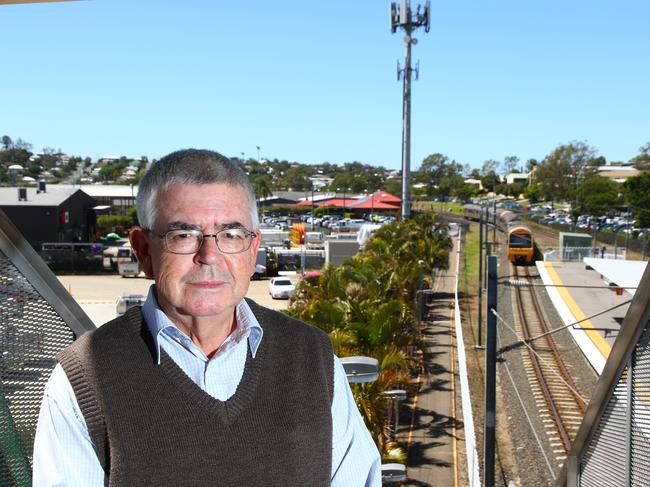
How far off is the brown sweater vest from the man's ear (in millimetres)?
133

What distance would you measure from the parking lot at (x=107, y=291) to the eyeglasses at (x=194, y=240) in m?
23.0

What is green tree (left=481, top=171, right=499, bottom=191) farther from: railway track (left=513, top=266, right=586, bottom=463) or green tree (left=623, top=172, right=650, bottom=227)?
railway track (left=513, top=266, right=586, bottom=463)

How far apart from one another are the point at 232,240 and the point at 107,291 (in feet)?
104

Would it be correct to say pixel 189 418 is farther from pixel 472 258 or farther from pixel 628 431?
pixel 472 258

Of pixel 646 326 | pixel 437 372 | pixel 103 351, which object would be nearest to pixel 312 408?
pixel 103 351

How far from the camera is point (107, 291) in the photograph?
32.1m

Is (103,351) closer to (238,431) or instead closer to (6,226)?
(238,431)

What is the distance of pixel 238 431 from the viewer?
1655mm

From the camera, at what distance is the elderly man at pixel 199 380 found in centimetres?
158

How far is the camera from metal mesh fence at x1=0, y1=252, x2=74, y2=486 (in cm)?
232

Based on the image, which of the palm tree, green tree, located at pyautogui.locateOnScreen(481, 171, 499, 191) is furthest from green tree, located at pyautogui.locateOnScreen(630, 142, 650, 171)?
the palm tree

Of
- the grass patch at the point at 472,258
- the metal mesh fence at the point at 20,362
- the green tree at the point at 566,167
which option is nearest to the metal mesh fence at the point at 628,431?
the metal mesh fence at the point at 20,362

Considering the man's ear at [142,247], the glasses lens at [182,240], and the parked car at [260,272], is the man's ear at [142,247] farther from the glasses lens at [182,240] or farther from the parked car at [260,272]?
the parked car at [260,272]

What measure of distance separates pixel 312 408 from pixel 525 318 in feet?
81.8
